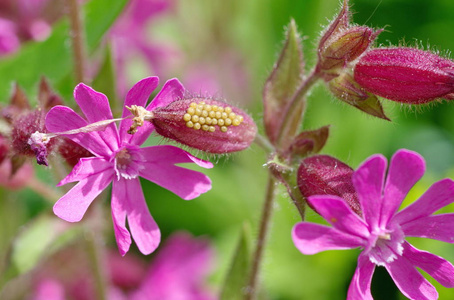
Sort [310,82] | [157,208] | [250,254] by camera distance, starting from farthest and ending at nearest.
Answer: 1. [157,208]
2. [250,254]
3. [310,82]

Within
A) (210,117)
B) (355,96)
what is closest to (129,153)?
(210,117)


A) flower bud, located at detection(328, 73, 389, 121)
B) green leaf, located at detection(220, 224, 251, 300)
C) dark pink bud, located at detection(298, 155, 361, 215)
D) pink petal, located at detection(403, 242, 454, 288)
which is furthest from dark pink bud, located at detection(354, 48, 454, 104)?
green leaf, located at detection(220, 224, 251, 300)

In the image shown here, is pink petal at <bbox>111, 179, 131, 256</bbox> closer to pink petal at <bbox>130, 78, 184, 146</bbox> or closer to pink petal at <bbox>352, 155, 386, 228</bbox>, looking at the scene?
pink petal at <bbox>130, 78, 184, 146</bbox>

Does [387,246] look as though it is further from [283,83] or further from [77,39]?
[77,39]

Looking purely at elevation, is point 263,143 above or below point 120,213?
above

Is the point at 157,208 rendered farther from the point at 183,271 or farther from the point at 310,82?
the point at 310,82

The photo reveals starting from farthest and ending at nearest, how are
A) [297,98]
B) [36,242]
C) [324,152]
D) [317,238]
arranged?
[324,152], [36,242], [297,98], [317,238]

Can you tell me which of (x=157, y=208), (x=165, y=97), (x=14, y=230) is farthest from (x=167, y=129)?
(x=157, y=208)

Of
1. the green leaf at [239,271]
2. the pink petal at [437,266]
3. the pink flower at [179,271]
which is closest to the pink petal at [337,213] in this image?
the pink petal at [437,266]
